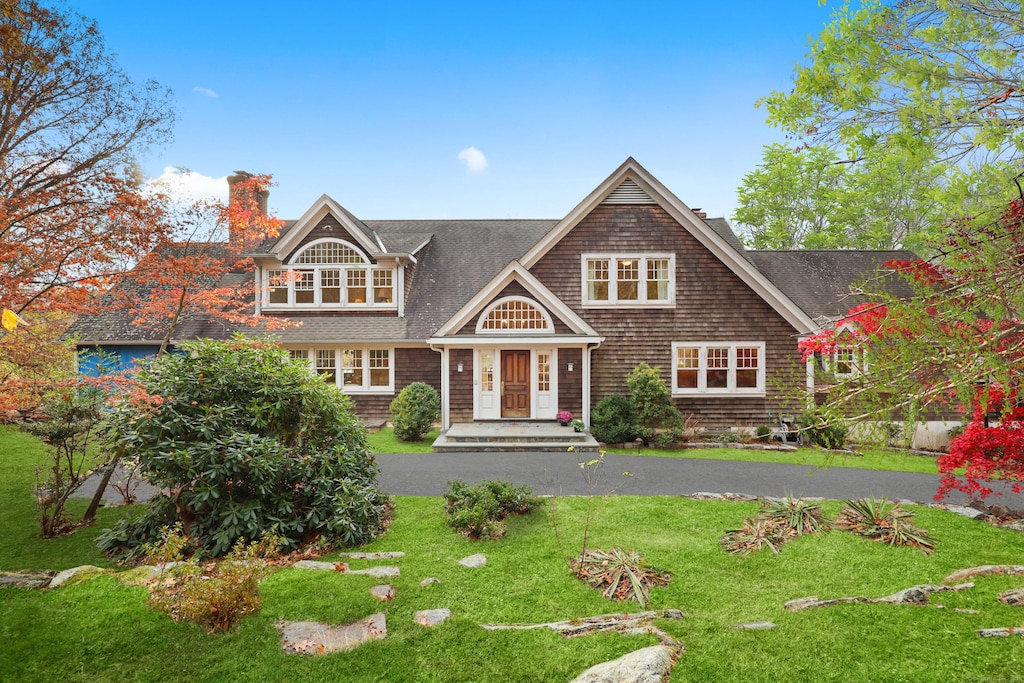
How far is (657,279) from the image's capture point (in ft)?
54.6

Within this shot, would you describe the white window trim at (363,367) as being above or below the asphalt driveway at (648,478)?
above

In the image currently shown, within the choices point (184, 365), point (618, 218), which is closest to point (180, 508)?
point (184, 365)

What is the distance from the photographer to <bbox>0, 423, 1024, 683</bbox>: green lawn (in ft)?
13.3

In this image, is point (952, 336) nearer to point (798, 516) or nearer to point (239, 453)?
point (798, 516)

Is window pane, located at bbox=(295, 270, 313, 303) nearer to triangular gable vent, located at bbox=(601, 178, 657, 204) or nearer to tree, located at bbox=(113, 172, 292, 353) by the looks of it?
tree, located at bbox=(113, 172, 292, 353)

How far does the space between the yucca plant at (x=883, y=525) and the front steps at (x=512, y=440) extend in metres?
6.55

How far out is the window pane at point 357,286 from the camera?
18250 millimetres

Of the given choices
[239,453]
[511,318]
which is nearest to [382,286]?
[511,318]

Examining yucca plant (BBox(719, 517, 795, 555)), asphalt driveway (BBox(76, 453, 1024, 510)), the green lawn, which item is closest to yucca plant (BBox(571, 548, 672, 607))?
the green lawn

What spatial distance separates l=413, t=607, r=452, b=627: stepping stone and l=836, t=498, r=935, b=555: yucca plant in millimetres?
5866

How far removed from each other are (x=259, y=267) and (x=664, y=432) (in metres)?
14.7

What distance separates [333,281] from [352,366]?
10.5 ft

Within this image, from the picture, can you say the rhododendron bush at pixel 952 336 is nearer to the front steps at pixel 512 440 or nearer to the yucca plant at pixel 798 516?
the yucca plant at pixel 798 516

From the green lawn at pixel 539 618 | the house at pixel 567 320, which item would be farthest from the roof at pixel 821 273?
the green lawn at pixel 539 618
